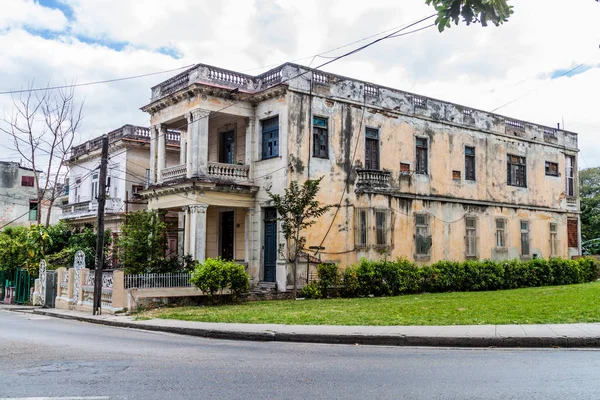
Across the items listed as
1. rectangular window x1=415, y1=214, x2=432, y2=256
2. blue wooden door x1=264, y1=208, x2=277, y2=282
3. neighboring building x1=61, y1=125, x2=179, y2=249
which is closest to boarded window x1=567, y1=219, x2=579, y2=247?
rectangular window x1=415, y1=214, x2=432, y2=256

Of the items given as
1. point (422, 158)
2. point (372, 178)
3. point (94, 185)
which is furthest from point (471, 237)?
point (94, 185)

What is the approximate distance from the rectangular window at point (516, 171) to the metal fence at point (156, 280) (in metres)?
18.9

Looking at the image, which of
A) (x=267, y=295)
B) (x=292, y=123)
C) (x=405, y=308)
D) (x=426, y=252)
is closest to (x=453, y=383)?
(x=405, y=308)

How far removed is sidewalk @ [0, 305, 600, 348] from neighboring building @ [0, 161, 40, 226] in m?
38.9

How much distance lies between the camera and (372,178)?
80.6 feet

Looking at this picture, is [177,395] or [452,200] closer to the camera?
[177,395]

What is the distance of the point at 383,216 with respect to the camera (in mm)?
25000

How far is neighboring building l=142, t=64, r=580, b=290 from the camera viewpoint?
894 inches

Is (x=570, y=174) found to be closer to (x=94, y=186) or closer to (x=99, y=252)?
(x=99, y=252)

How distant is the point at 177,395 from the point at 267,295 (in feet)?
47.4

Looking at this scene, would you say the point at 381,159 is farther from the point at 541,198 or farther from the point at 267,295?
the point at 541,198

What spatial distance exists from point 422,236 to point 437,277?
9.12 feet

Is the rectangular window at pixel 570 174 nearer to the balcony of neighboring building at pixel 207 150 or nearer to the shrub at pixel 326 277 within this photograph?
the shrub at pixel 326 277

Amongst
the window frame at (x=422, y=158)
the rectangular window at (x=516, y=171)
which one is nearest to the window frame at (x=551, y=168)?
the rectangular window at (x=516, y=171)
